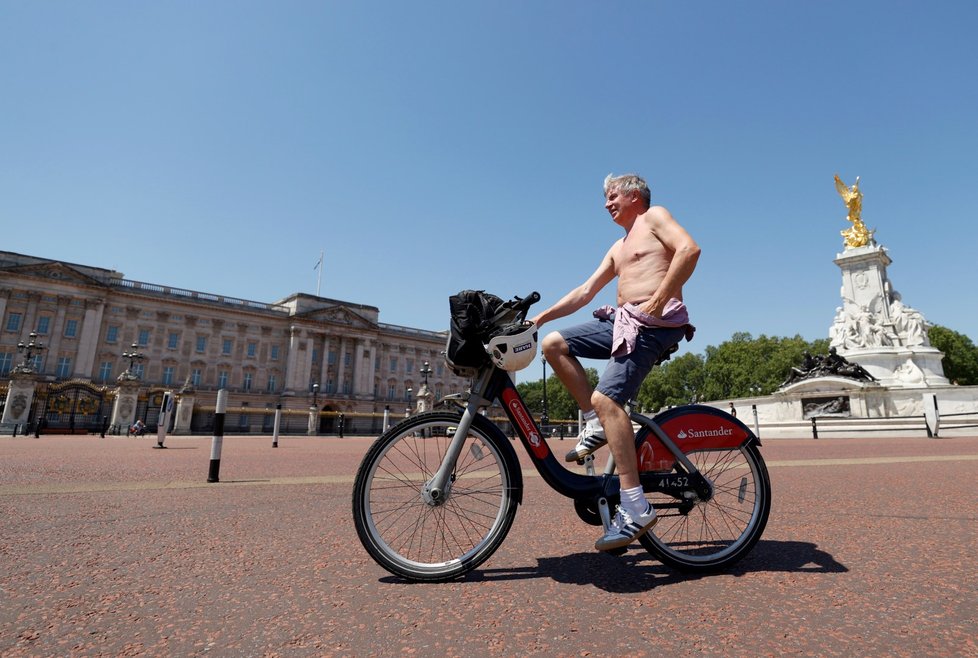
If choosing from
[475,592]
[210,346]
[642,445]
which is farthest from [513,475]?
[210,346]

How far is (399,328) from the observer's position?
256 feet

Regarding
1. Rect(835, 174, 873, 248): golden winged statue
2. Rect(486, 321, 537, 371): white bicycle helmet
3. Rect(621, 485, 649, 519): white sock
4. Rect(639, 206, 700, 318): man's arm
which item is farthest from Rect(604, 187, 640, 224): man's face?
Rect(835, 174, 873, 248): golden winged statue

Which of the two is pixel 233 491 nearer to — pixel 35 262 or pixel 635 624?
pixel 635 624

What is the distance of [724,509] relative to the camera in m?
3.00

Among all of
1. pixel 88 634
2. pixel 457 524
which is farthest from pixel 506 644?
pixel 457 524

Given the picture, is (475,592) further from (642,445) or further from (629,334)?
(629,334)

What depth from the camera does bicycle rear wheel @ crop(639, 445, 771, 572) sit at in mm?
2593

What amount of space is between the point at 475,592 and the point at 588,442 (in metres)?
1.05

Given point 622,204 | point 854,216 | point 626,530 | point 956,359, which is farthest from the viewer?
point 956,359

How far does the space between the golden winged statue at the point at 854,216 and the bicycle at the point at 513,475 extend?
4316 cm

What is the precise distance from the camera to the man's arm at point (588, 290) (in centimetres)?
334

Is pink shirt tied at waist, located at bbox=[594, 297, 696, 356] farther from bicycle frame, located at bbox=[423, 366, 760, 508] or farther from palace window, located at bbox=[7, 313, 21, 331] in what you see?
palace window, located at bbox=[7, 313, 21, 331]

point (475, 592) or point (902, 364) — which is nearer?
point (475, 592)

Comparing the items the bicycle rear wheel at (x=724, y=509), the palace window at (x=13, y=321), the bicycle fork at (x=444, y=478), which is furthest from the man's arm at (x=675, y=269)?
the palace window at (x=13, y=321)
